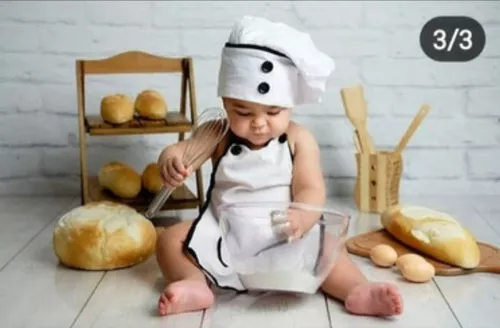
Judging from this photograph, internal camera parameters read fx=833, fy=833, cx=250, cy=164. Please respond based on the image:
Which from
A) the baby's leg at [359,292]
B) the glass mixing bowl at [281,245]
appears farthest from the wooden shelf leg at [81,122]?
the baby's leg at [359,292]

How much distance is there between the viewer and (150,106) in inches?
58.4

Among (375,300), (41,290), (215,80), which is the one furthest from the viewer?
(215,80)

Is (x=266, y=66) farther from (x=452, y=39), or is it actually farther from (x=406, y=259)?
(x=452, y=39)

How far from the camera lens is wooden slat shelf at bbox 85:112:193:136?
1.45 m

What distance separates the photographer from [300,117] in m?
1.74

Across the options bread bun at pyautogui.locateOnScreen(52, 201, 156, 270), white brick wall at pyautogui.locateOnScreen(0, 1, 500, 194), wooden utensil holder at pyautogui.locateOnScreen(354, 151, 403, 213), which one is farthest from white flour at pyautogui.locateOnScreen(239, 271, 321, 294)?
white brick wall at pyautogui.locateOnScreen(0, 1, 500, 194)

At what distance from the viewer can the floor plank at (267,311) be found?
106cm

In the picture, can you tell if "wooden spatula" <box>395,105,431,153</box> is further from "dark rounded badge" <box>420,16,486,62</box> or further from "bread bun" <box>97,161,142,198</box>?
"bread bun" <box>97,161,142,198</box>

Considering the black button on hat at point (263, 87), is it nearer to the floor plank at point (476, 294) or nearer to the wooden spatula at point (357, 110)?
the floor plank at point (476, 294)

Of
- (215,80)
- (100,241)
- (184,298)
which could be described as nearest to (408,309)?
(184,298)

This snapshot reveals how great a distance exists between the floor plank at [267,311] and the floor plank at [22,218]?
0.39 metres

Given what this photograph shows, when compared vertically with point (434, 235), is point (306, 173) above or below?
above

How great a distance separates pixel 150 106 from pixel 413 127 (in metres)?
0.52

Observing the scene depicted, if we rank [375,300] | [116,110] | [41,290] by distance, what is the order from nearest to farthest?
1. [375,300]
2. [41,290]
3. [116,110]
